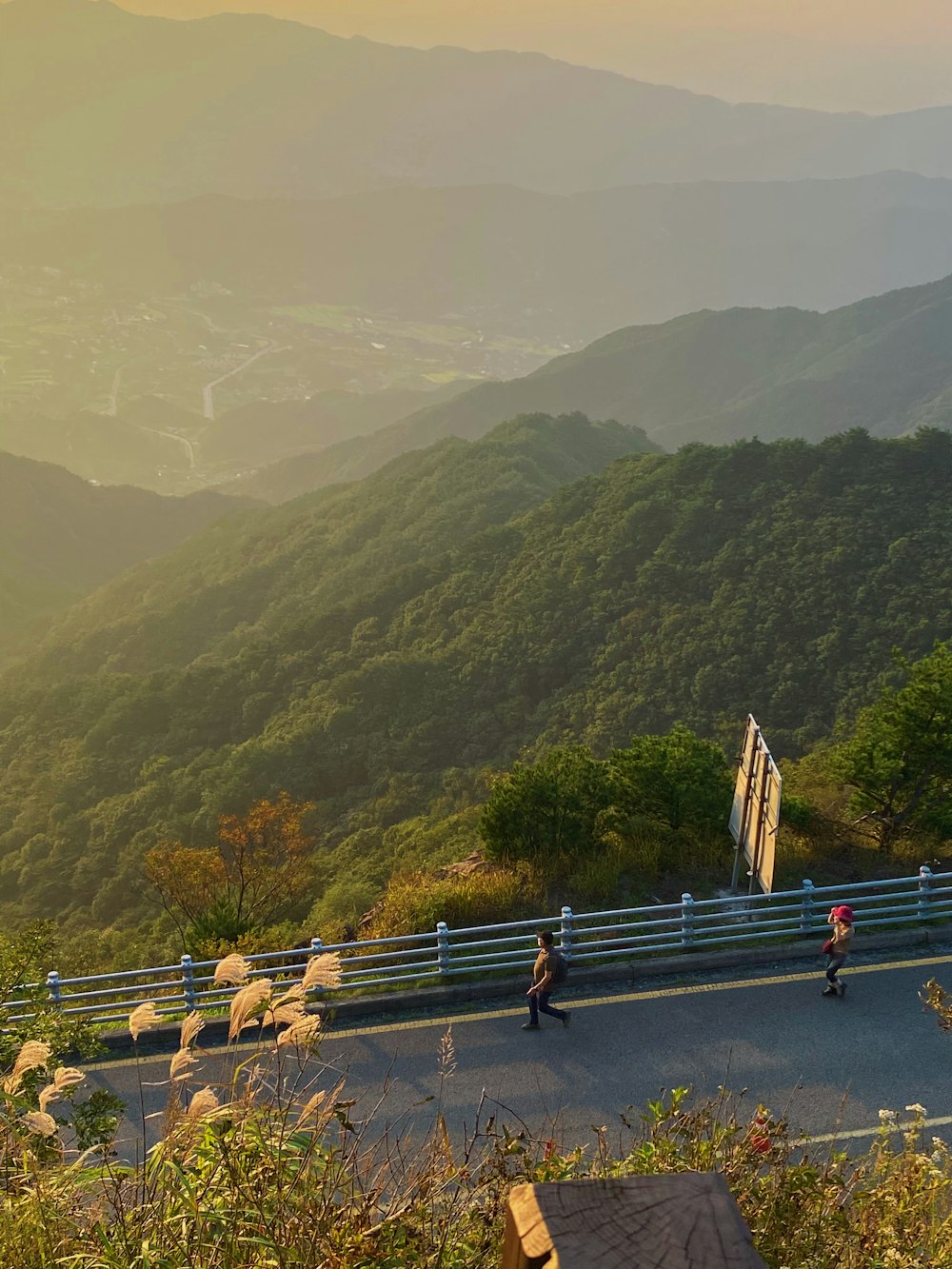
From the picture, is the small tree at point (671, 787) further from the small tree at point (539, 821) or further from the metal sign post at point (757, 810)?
the metal sign post at point (757, 810)

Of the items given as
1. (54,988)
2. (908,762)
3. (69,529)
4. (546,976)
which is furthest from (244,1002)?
(69,529)

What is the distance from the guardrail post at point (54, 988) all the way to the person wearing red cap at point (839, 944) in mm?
8730

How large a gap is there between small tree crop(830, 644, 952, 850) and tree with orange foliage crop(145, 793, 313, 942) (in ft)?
30.5

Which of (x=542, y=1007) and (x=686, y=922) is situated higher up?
(x=686, y=922)

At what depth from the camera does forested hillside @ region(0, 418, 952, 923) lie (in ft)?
153

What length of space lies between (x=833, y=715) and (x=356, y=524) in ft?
210

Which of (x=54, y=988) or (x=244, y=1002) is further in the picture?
(x=54, y=988)

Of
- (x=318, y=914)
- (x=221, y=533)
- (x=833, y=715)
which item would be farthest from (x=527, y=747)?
(x=221, y=533)

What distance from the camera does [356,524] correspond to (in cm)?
9738

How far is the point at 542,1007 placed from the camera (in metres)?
9.98

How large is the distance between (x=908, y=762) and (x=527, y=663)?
1615 inches

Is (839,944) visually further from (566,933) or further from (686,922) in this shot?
Answer: (566,933)

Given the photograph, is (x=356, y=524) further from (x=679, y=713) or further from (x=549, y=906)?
(x=549, y=906)

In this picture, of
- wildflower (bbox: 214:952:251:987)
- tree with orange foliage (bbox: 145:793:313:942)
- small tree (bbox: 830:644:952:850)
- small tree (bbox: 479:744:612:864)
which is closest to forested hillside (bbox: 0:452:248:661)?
tree with orange foliage (bbox: 145:793:313:942)
